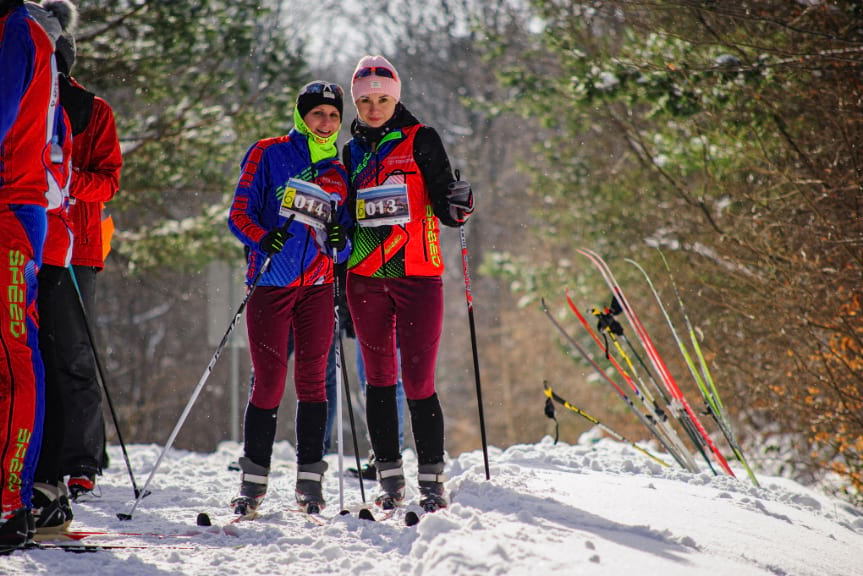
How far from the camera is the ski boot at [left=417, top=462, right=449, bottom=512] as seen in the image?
3484mm

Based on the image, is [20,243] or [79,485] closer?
[20,243]

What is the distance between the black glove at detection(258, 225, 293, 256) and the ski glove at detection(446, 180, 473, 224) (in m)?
0.72

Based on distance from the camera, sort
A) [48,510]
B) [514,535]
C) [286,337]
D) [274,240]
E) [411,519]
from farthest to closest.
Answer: [286,337], [274,240], [411,519], [48,510], [514,535]

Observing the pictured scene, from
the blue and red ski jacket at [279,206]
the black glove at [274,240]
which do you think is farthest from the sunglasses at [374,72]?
the black glove at [274,240]

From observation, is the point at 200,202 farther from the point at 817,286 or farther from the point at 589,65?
the point at 817,286

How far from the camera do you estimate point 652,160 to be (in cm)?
827

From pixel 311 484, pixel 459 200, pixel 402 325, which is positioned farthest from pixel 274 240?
pixel 311 484

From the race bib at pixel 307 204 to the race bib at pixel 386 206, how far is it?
0.19 metres

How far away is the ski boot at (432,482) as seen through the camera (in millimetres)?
3484

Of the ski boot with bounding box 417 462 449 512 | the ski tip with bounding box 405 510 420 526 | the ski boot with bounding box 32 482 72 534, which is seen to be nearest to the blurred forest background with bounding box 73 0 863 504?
the ski boot with bounding box 417 462 449 512

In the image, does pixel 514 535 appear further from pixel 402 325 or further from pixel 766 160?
pixel 766 160

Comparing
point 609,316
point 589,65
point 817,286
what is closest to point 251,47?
point 589,65

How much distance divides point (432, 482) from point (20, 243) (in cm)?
185

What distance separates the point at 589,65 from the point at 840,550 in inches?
177
